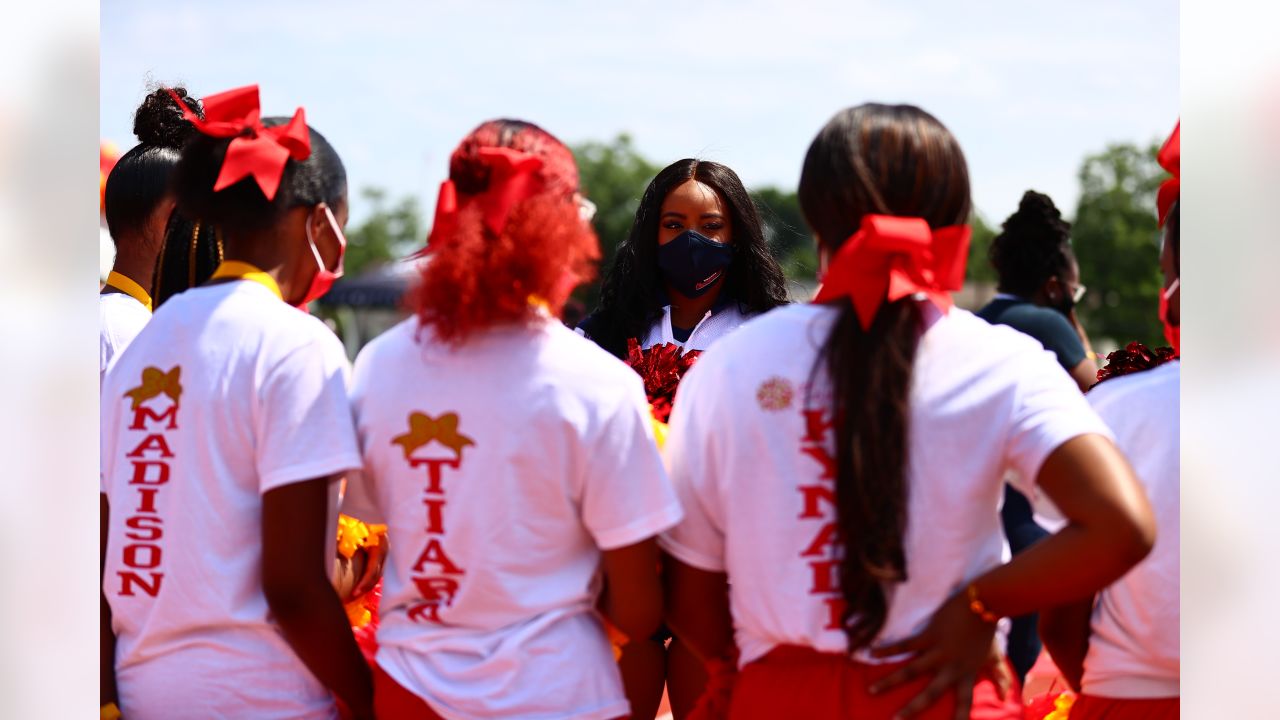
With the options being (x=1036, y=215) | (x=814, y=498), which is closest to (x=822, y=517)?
(x=814, y=498)

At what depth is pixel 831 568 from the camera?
6.04 feet

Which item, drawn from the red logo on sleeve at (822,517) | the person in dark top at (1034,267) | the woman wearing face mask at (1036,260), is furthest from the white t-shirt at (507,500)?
the woman wearing face mask at (1036,260)

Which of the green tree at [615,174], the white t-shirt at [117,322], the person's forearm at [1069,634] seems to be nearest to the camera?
the person's forearm at [1069,634]

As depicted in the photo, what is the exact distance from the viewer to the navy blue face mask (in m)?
3.68

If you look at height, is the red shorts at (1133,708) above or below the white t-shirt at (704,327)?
below

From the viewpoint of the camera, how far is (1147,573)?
2014mm

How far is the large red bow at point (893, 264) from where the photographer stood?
1807 mm

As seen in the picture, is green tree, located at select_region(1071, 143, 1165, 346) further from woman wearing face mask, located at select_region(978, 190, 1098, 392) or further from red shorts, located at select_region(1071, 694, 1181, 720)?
red shorts, located at select_region(1071, 694, 1181, 720)

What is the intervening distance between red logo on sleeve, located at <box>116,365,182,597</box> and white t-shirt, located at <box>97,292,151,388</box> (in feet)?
3.32

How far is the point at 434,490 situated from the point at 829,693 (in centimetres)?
70

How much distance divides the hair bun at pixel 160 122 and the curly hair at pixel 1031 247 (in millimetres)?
3820

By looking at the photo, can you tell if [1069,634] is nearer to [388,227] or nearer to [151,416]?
[151,416]

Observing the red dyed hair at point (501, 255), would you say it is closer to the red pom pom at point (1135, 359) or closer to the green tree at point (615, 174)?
the red pom pom at point (1135, 359)
